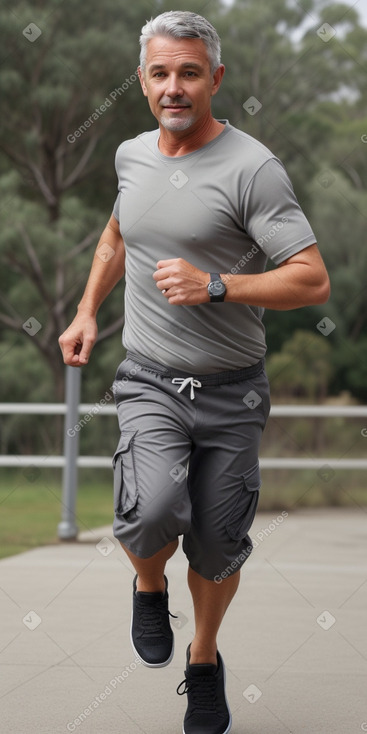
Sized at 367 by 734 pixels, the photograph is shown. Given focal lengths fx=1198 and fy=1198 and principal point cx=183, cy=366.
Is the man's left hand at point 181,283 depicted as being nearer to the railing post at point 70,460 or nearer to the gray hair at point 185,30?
the gray hair at point 185,30

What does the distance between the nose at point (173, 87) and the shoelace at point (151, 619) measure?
1.42 meters

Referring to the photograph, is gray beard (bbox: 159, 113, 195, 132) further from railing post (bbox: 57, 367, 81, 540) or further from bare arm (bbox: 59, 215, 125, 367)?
railing post (bbox: 57, 367, 81, 540)

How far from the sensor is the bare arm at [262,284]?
2.96 meters

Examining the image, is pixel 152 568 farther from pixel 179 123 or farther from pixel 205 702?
pixel 179 123

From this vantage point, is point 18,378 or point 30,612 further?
point 18,378

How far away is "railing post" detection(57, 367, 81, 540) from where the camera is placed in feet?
24.6

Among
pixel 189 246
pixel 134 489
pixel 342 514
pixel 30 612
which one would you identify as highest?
pixel 189 246

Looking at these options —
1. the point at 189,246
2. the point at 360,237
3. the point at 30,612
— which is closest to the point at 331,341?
the point at 360,237

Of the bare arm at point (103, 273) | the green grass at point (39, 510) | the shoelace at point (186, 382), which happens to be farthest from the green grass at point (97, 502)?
the shoelace at point (186, 382)

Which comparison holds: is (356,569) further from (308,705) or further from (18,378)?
(18,378)

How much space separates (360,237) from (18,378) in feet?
21.1

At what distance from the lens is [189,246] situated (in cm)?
316

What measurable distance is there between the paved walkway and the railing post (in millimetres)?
285

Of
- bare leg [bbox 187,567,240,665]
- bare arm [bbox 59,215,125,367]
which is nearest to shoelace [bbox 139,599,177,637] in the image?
bare leg [bbox 187,567,240,665]
